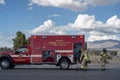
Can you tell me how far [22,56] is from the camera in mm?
28875

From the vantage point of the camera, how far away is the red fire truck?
2852 cm

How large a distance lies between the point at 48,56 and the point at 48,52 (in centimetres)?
31

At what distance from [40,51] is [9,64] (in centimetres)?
260

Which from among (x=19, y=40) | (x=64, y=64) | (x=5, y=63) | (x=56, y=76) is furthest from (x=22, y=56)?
(x=19, y=40)

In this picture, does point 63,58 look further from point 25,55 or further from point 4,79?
point 4,79

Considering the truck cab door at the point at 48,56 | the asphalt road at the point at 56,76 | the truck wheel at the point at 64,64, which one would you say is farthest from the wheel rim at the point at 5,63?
the asphalt road at the point at 56,76

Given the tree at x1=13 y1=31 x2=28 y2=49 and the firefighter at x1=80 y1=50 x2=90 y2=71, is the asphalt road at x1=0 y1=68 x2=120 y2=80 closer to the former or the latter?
the firefighter at x1=80 y1=50 x2=90 y2=71

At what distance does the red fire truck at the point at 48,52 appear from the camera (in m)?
28.5

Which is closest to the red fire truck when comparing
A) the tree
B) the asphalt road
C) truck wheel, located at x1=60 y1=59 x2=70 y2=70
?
truck wheel, located at x1=60 y1=59 x2=70 y2=70

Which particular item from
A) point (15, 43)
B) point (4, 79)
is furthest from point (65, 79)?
point (15, 43)

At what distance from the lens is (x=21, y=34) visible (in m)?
71.9

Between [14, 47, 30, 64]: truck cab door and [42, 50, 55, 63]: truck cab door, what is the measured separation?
4.10ft

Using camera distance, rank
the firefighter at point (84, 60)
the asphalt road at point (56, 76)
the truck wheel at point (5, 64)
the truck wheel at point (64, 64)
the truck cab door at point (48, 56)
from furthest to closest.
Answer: the truck wheel at point (5, 64) < the truck cab door at point (48, 56) < the truck wheel at point (64, 64) < the firefighter at point (84, 60) < the asphalt road at point (56, 76)

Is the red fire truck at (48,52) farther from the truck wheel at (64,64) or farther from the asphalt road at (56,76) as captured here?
the asphalt road at (56,76)
